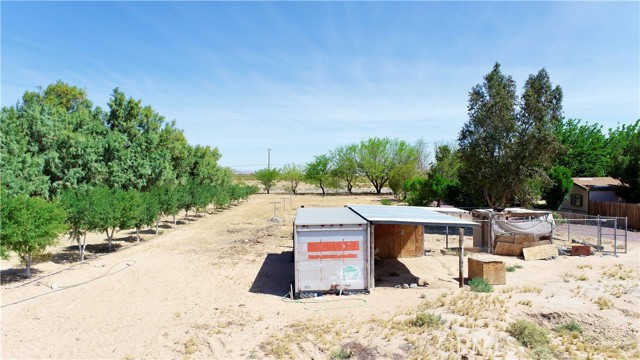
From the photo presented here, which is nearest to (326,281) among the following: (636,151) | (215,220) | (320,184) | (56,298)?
(56,298)

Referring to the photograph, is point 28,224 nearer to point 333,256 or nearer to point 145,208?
point 145,208

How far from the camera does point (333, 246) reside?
14555mm

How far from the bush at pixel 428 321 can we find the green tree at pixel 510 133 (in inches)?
817

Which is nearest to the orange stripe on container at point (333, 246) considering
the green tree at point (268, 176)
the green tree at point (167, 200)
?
the green tree at point (167, 200)

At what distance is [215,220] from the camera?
4197 centimetres

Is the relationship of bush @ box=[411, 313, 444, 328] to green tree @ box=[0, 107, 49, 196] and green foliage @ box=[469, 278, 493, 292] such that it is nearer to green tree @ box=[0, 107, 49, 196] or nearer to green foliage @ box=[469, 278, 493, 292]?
green foliage @ box=[469, 278, 493, 292]

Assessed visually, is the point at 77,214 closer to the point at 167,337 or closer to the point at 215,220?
the point at 167,337

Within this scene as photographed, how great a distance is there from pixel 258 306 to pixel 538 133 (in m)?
23.8

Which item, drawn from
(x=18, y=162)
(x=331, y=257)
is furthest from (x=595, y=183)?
(x=18, y=162)

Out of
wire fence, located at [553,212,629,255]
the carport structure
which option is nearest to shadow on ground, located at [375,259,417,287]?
the carport structure

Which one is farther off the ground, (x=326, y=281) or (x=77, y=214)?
(x=77, y=214)

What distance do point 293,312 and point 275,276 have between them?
4.90m

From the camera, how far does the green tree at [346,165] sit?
90625 millimetres

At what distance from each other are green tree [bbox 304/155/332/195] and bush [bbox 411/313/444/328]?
83190mm
